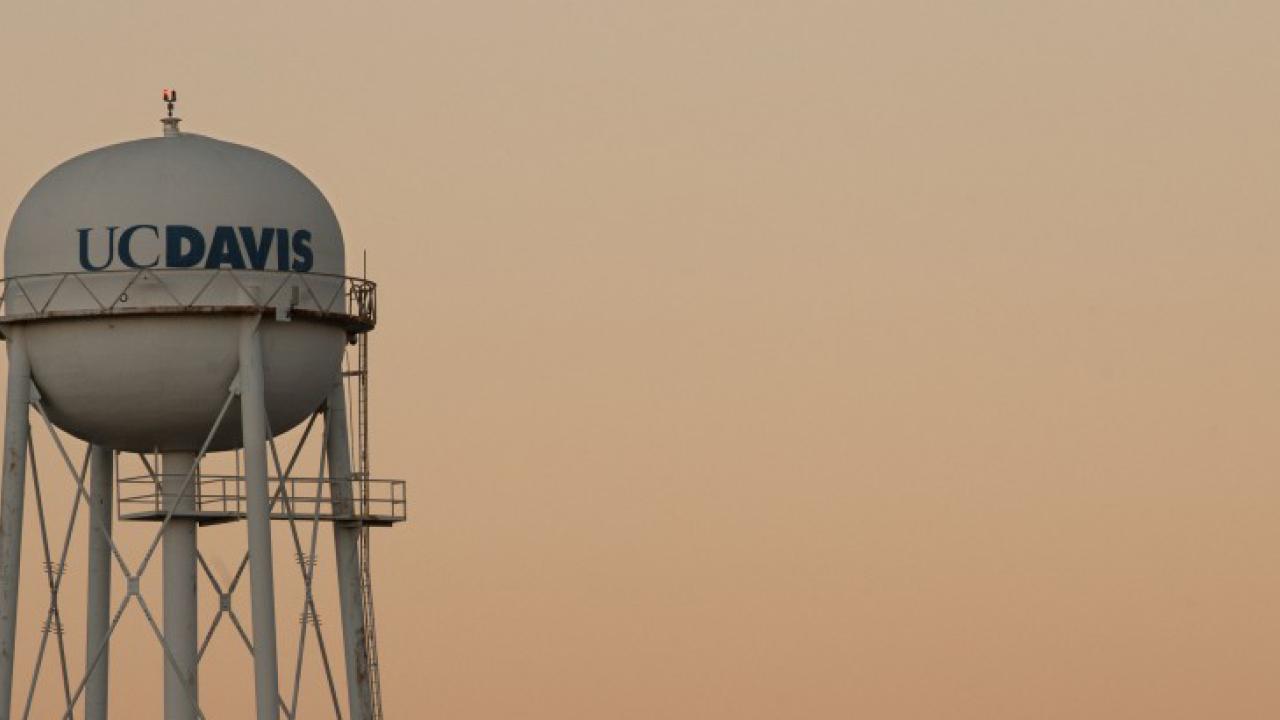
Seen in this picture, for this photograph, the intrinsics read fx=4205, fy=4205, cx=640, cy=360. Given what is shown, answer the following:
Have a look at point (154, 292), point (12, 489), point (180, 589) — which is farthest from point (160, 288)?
point (180, 589)

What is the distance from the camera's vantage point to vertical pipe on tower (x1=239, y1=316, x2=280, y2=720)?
7469cm

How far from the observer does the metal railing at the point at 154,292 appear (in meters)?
74.8

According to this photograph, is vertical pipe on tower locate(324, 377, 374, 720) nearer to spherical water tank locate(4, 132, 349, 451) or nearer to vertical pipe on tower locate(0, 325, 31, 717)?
spherical water tank locate(4, 132, 349, 451)

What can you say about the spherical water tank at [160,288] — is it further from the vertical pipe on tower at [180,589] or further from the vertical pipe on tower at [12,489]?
the vertical pipe on tower at [180,589]

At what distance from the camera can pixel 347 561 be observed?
3083 inches

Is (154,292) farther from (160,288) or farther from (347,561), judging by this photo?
(347,561)

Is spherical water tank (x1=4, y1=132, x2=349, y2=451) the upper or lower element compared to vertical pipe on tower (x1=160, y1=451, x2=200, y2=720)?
upper

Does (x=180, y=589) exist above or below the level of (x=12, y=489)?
below

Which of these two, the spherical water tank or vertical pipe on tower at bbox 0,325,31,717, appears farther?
vertical pipe on tower at bbox 0,325,31,717

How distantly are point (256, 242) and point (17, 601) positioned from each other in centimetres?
787

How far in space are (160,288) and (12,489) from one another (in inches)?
183

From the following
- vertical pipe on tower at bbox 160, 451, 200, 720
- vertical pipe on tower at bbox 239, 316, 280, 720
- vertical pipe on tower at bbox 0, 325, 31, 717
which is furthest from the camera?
vertical pipe on tower at bbox 160, 451, 200, 720

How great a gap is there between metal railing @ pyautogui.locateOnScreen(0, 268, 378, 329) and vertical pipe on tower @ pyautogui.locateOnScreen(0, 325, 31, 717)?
82cm

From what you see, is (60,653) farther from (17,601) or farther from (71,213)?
(71,213)
